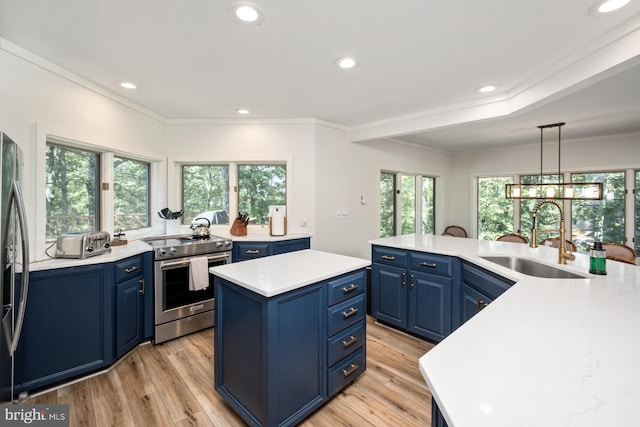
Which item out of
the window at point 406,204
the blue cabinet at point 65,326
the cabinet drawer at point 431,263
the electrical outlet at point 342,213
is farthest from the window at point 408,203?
the blue cabinet at point 65,326

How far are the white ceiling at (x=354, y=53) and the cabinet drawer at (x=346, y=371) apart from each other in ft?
7.20

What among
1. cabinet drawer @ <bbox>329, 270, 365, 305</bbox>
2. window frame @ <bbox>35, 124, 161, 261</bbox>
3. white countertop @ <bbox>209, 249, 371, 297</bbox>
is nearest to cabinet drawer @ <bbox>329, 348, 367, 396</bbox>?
cabinet drawer @ <bbox>329, 270, 365, 305</bbox>

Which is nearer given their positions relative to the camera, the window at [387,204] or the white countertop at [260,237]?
the white countertop at [260,237]

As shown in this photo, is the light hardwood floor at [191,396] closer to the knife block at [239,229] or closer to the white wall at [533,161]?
the knife block at [239,229]

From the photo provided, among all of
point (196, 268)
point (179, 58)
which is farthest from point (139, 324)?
point (179, 58)

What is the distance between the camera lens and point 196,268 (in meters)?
2.79

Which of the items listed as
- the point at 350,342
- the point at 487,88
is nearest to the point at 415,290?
the point at 350,342

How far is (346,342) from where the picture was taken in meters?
1.95

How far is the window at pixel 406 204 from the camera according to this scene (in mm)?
4742

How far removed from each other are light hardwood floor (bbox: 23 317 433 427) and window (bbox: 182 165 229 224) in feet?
5.55

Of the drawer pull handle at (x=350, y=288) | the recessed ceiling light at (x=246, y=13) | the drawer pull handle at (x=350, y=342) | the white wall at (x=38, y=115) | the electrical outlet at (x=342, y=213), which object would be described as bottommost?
the drawer pull handle at (x=350, y=342)

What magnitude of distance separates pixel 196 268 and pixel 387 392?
2.02 meters

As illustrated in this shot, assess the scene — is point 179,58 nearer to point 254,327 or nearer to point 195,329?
point 254,327

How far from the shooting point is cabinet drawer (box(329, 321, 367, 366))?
1862 millimetres
